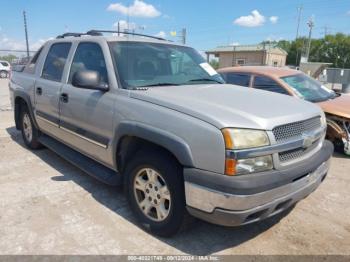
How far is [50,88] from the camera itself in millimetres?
4379

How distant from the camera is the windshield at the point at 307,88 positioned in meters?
6.21

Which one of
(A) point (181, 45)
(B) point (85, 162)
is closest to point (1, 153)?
(B) point (85, 162)

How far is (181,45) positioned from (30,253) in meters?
3.02

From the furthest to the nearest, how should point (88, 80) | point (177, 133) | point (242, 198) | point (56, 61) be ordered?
point (56, 61) → point (88, 80) → point (177, 133) → point (242, 198)

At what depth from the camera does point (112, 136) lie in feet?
10.8

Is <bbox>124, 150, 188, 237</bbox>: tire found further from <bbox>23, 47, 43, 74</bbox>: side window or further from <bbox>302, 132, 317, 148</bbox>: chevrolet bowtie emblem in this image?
<bbox>23, 47, 43, 74</bbox>: side window

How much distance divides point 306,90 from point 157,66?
398cm

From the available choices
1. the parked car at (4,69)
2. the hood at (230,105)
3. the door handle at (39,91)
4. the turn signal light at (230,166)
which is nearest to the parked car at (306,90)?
the hood at (230,105)

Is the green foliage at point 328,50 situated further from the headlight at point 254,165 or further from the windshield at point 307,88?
the headlight at point 254,165

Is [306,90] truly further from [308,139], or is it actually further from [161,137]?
[161,137]

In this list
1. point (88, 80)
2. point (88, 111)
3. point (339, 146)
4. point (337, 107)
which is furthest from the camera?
point (339, 146)

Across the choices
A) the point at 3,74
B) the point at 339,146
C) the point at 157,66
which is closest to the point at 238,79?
the point at 339,146

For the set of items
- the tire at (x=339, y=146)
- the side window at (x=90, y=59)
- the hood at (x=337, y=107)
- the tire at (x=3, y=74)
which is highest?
the side window at (x=90, y=59)

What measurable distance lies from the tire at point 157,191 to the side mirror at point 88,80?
82 centimetres
